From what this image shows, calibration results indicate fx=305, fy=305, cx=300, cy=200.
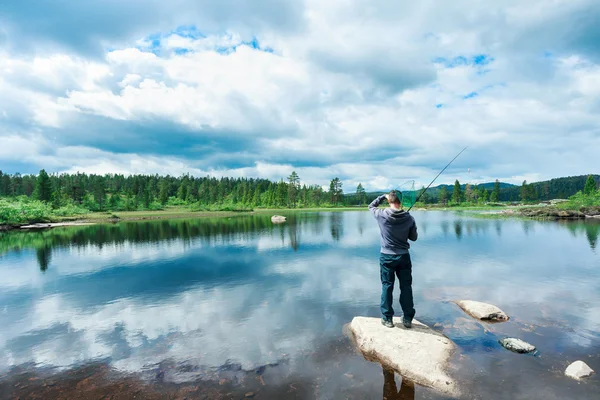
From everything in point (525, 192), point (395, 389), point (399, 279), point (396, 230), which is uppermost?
point (525, 192)

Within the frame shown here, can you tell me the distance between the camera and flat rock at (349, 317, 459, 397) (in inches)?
275

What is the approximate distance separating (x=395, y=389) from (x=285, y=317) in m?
5.52

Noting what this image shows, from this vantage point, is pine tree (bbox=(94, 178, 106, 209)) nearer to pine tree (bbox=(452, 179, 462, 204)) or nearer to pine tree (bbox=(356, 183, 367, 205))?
pine tree (bbox=(356, 183, 367, 205))

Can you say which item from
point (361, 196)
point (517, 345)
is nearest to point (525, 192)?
point (361, 196)

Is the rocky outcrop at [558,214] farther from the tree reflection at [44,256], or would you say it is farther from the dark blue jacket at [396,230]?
the tree reflection at [44,256]

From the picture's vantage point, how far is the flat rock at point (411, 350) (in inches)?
275

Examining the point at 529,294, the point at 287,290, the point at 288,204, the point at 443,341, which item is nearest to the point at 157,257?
the point at 287,290

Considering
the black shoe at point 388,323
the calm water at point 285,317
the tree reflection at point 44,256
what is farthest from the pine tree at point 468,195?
the black shoe at point 388,323

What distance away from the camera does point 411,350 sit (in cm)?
788

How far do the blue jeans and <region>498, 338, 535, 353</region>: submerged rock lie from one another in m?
2.56

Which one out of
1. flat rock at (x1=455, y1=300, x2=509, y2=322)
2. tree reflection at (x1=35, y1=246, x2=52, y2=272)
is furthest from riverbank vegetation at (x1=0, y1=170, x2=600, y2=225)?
flat rock at (x1=455, y1=300, x2=509, y2=322)

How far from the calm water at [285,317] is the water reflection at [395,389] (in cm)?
15

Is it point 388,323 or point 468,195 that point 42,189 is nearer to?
point 388,323

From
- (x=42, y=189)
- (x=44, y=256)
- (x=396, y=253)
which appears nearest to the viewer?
(x=396, y=253)
